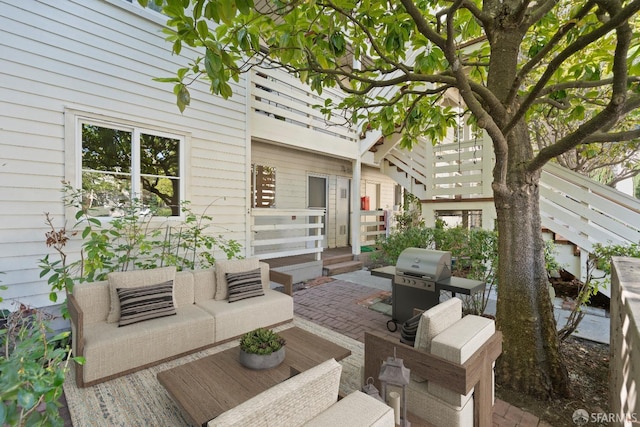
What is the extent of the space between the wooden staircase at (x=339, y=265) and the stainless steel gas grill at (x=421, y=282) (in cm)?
295

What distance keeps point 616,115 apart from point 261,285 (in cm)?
396

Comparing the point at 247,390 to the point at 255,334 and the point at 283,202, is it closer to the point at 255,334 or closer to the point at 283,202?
the point at 255,334

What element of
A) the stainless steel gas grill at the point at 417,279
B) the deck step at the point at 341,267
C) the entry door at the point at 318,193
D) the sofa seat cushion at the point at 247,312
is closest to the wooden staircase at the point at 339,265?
the deck step at the point at 341,267

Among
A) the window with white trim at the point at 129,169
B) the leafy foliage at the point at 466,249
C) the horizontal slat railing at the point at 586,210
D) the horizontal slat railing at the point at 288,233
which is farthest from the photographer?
the horizontal slat railing at the point at 288,233

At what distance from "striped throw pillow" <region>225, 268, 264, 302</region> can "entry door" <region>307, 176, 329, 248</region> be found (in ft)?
13.8

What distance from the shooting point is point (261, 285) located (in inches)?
164

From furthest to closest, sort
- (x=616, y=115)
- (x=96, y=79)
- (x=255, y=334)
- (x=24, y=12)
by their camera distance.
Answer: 1. (x=96, y=79)
2. (x=24, y=12)
3. (x=255, y=334)
4. (x=616, y=115)

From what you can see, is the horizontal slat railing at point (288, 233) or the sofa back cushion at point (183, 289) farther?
the horizontal slat railing at point (288, 233)

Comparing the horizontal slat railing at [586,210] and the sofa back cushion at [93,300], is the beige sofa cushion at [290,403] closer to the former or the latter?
the sofa back cushion at [93,300]

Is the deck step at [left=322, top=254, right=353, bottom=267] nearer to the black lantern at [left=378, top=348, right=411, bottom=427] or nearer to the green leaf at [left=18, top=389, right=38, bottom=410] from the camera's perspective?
the black lantern at [left=378, top=348, right=411, bottom=427]

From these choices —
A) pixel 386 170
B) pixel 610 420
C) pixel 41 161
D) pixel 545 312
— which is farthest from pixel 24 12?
pixel 386 170

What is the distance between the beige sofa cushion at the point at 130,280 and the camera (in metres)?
3.15

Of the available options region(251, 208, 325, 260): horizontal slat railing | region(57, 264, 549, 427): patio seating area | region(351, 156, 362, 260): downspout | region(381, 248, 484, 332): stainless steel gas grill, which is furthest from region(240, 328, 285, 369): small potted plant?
region(351, 156, 362, 260): downspout

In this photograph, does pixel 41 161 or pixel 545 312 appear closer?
pixel 545 312
